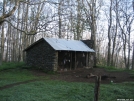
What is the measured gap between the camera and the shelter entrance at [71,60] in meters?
21.7

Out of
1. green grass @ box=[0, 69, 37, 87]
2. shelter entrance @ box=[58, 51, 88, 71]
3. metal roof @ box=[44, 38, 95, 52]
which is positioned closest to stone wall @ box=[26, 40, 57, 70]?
metal roof @ box=[44, 38, 95, 52]

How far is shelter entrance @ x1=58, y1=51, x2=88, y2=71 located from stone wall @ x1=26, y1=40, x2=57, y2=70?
1.15 meters

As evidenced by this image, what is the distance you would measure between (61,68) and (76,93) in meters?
11.3

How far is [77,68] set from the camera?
2366 centimetres

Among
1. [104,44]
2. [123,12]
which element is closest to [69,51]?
[123,12]

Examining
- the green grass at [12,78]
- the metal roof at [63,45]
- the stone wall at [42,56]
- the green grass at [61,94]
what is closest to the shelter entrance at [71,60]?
the metal roof at [63,45]

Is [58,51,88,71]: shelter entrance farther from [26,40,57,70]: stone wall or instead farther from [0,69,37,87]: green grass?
[0,69,37,87]: green grass

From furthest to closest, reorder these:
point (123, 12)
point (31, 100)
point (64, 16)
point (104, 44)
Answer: point (104, 44)
point (123, 12)
point (64, 16)
point (31, 100)

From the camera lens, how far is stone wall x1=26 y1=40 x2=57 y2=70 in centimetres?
2064

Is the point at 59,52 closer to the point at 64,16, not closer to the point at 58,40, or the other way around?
the point at 58,40

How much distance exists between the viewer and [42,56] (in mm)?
21688

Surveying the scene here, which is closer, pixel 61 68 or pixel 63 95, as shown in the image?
pixel 63 95

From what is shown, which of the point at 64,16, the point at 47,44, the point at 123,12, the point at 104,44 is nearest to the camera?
the point at 64,16

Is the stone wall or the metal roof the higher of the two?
the metal roof
